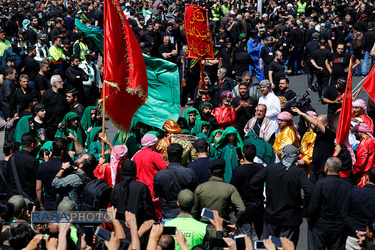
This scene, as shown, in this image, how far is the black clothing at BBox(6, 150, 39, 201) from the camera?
8.11 meters

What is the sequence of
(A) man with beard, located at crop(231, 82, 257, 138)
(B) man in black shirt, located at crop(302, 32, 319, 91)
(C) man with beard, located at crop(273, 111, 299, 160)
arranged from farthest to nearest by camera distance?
(B) man in black shirt, located at crop(302, 32, 319, 91) < (A) man with beard, located at crop(231, 82, 257, 138) < (C) man with beard, located at crop(273, 111, 299, 160)

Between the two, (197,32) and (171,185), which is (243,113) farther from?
(171,185)

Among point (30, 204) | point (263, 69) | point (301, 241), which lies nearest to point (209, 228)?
point (30, 204)

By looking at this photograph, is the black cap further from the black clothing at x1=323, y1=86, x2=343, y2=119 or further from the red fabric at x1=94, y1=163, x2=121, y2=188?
the black clothing at x1=323, y1=86, x2=343, y2=119

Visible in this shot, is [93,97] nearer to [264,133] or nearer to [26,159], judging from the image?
[264,133]

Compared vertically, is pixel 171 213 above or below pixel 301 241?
above

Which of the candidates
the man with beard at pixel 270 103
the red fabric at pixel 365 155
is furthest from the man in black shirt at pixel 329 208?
the man with beard at pixel 270 103

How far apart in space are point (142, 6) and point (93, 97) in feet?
30.3

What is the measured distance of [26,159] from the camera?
8.11m

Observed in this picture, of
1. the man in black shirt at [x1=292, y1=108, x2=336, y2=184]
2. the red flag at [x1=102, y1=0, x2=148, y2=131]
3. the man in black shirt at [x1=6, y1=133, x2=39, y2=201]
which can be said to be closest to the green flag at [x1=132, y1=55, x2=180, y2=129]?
the red flag at [x1=102, y1=0, x2=148, y2=131]

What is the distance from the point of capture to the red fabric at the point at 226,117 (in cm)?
1077

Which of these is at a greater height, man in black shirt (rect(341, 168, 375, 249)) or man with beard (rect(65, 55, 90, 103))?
man in black shirt (rect(341, 168, 375, 249))

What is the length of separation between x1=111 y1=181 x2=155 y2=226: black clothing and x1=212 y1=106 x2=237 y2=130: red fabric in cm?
401

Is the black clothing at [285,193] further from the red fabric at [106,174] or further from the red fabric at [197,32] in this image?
the red fabric at [197,32]
